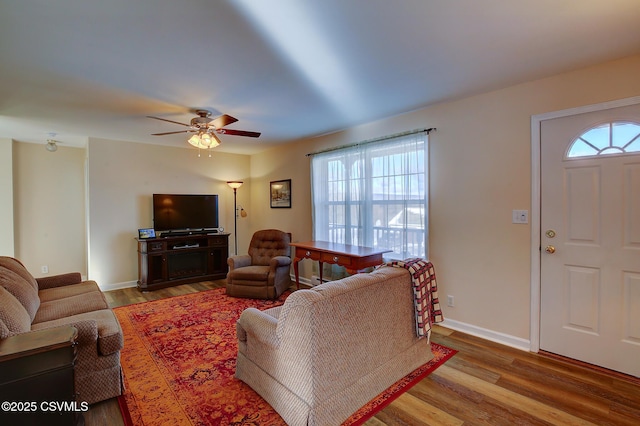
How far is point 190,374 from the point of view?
7.89 ft

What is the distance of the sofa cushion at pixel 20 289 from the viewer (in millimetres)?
2354

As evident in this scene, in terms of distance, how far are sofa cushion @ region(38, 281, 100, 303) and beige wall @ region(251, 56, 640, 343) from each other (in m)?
3.84

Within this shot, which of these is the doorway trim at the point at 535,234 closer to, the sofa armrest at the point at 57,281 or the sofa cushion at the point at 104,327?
the sofa cushion at the point at 104,327

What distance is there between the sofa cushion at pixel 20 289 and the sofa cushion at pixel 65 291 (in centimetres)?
34

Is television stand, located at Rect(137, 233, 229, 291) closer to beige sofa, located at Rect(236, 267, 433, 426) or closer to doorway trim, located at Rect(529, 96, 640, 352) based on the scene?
beige sofa, located at Rect(236, 267, 433, 426)

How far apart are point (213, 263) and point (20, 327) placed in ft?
11.7

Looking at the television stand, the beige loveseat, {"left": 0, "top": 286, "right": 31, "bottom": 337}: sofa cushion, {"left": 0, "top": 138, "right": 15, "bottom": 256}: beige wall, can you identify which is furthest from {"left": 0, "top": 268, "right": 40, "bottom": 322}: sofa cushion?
{"left": 0, "top": 138, "right": 15, "bottom": 256}: beige wall

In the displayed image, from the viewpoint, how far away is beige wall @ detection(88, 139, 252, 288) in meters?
4.75

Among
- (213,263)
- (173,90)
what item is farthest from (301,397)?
(213,263)

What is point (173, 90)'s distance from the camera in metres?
2.79

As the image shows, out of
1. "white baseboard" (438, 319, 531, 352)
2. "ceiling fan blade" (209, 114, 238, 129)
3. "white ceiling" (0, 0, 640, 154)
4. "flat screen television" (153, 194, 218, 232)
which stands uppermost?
"white ceiling" (0, 0, 640, 154)

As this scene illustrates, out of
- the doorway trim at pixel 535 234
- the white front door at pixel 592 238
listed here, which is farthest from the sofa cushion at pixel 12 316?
the white front door at pixel 592 238

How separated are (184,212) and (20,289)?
298 cm

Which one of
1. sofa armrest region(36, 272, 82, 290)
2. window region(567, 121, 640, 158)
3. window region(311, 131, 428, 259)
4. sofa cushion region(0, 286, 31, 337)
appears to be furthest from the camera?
window region(311, 131, 428, 259)
